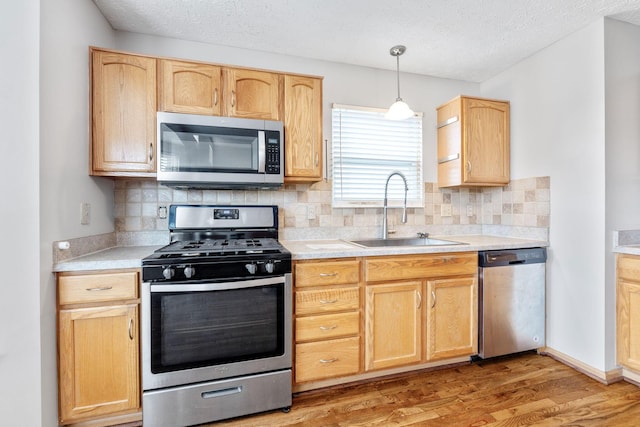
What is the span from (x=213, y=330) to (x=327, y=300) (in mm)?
701

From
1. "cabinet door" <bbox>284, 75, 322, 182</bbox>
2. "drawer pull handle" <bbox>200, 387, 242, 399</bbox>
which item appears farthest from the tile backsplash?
"drawer pull handle" <bbox>200, 387, 242, 399</bbox>

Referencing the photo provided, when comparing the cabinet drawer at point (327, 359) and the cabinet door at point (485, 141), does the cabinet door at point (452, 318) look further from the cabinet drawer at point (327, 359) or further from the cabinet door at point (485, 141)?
the cabinet door at point (485, 141)

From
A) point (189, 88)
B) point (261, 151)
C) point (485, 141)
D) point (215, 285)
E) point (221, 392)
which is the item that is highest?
point (189, 88)

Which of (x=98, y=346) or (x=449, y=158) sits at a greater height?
(x=449, y=158)

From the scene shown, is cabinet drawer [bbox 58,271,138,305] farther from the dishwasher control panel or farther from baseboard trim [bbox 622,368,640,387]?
baseboard trim [bbox 622,368,640,387]

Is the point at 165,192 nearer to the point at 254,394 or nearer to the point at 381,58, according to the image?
the point at 254,394

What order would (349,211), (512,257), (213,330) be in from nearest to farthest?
(213,330) < (512,257) < (349,211)

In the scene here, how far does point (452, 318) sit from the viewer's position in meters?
2.22

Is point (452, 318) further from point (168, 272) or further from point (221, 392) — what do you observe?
point (168, 272)

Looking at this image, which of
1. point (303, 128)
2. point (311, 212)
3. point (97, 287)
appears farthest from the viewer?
point (311, 212)

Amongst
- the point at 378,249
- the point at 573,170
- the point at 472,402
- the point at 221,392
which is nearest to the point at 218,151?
the point at 378,249

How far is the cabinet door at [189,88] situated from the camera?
197 cm

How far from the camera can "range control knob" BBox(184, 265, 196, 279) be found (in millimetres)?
1633

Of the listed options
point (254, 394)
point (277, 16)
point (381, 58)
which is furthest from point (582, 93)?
point (254, 394)
